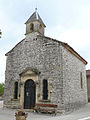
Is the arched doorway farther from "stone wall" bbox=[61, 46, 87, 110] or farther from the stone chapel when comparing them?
"stone wall" bbox=[61, 46, 87, 110]

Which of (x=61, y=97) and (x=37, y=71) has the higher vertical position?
(x=37, y=71)

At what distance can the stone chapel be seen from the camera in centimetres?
1267

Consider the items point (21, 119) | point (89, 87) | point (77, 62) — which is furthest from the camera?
point (89, 87)

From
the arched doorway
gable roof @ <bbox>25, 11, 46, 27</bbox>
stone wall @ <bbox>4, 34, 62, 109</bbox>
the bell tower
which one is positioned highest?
gable roof @ <bbox>25, 11, 46, 27</bbox>

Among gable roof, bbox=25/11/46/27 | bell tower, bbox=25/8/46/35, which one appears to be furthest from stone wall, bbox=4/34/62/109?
gable roof, bbox=25/11/46/27

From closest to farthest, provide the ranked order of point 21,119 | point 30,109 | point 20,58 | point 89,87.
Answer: point 21,119
point 30,109
point 20,58
point 89,87

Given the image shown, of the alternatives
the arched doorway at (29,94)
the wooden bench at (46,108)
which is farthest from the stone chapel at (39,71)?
the wooden bench at (46,108)

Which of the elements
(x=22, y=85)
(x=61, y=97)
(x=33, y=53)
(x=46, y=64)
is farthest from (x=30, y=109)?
(x=33, y=53)

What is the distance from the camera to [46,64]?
44.2ft

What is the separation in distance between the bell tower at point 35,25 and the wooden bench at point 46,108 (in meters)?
7.00

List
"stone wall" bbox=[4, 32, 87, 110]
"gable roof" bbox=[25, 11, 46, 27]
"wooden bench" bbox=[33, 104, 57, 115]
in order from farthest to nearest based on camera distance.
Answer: "gable roof" bbox=[25, 11, 46, 27], "stone wall" bbox=[4, 32, 87, 110], "wooden bench" bbox=[33, 104, 57, 115]

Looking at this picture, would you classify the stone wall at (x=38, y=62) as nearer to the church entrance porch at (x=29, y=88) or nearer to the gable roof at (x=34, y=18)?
the church entrance porch at (x=29, y=88)

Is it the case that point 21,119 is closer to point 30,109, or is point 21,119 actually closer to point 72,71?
point 30,109

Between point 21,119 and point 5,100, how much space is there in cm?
849
